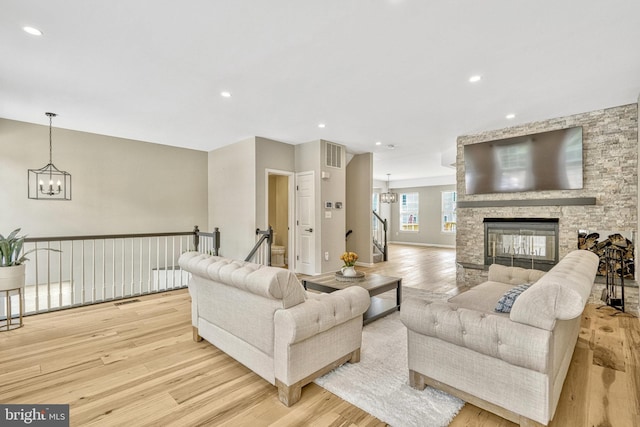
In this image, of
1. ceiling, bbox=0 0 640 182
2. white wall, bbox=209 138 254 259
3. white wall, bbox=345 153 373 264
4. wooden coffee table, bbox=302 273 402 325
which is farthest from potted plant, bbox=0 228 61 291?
white wall, bbox=345 153 373 264

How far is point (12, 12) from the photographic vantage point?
2.26 meters

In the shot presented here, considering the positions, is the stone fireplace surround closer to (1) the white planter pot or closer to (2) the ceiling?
(2) the ceiling

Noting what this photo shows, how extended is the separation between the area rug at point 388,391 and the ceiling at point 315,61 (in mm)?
2753

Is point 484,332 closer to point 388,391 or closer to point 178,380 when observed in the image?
point 388,391

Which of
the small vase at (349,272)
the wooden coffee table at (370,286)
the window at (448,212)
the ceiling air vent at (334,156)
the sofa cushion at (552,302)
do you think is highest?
the ceiling air vent at (334,156)

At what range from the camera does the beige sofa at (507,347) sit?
1568 mm

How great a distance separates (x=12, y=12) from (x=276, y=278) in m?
2.82

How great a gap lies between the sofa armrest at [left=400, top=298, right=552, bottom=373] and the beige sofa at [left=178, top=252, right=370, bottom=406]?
505 mm

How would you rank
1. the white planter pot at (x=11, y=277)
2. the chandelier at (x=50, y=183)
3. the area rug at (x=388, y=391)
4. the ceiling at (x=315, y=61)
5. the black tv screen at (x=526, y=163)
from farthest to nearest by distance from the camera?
the chandelier at (x=50, y=183), the black tv screen at (x=526, y=163), the white planter pot at (x=11, y=277), the ceiling at (x=315, y=61), the area rug at (x=388, y=391)

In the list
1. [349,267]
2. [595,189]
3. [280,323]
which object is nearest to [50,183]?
[349,267]

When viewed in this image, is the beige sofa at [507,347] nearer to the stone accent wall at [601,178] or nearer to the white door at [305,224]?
the stone accent wall at [601,178]

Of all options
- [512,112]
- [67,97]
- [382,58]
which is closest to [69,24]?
[67,97]

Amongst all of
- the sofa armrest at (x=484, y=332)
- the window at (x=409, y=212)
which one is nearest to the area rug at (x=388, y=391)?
the sofa armrest at (x=484, y=332)

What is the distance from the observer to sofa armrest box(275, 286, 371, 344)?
1876 mm
